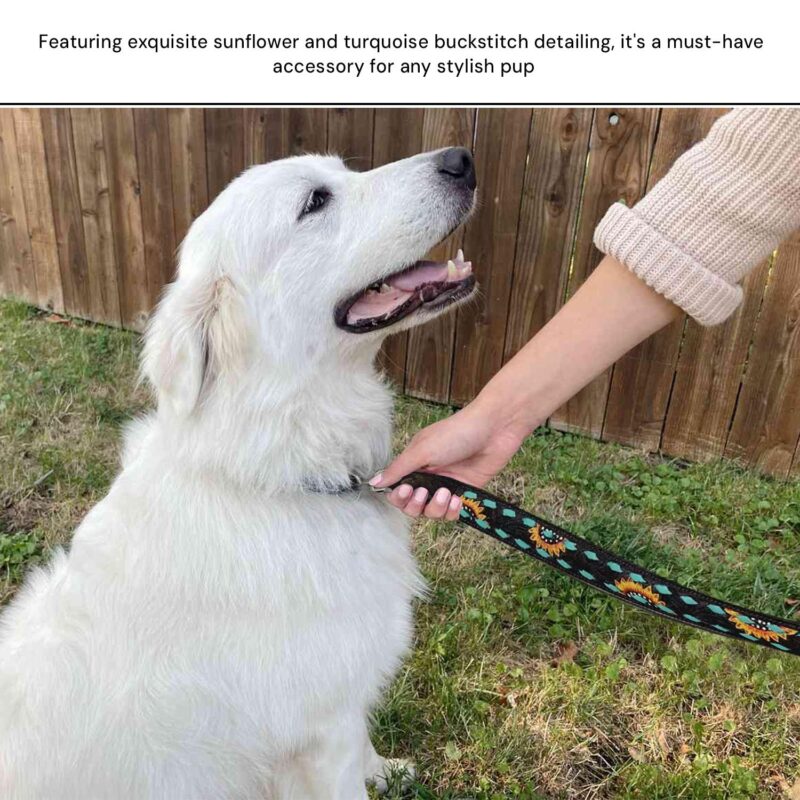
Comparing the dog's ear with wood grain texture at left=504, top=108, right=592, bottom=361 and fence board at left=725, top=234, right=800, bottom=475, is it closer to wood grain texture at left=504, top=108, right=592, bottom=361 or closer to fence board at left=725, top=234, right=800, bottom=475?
wood grain texture at left=504, top=108, right=592, bottom=361

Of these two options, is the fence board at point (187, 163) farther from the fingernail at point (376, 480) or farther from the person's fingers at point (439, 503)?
the person's fingers at point (439, 503)

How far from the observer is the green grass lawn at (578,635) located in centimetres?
208

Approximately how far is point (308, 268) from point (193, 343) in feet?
1.17

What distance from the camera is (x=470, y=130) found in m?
3.48

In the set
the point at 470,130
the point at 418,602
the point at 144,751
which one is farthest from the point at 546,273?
the point at 144,751

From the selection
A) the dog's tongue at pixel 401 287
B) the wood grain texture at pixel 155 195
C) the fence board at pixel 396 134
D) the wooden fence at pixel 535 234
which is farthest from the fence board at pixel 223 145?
the dog's tongue at pixel 401 287

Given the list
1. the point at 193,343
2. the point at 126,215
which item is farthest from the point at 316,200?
the point at 126,215

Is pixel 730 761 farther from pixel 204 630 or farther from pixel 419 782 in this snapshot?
pixel 204 630

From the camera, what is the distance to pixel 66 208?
4.89 meters

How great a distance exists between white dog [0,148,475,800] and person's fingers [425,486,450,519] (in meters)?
0.16

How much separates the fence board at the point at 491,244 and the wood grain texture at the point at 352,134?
2.04ft

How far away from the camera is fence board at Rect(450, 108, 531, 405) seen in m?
3.44

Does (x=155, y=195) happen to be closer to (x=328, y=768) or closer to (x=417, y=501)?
(x=417, y=501)

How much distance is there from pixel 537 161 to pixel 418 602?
2213 mm
